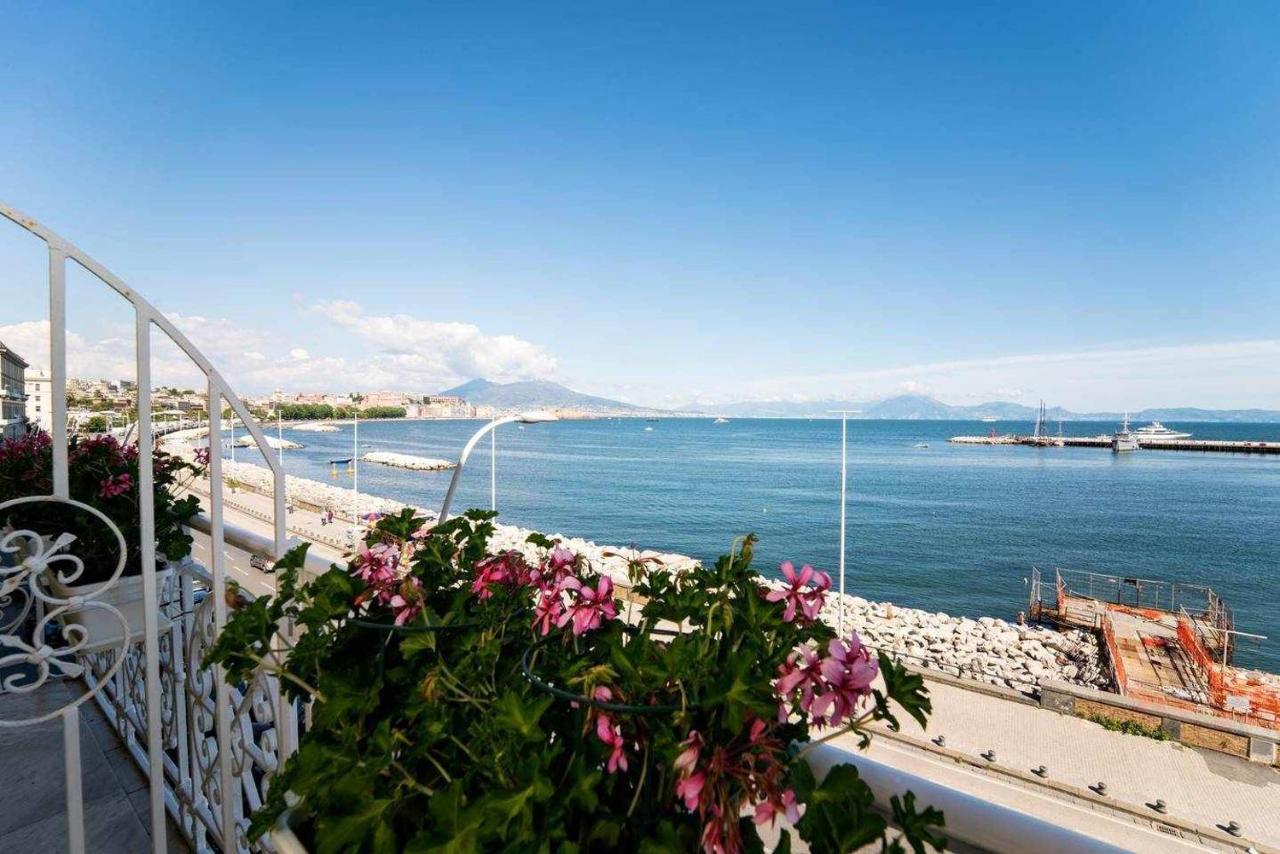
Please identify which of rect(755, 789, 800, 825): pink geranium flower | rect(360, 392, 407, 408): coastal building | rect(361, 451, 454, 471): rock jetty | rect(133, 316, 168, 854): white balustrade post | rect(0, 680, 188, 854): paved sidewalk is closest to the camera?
rect(755, 789, 800, 825): pink geranium flower

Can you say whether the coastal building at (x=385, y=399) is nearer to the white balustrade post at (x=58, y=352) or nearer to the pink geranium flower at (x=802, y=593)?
the white balustrade post at (x=58, y=352)

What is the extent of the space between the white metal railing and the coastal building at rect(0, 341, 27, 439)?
0.48 meters

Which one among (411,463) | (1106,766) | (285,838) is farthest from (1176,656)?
(411,463)

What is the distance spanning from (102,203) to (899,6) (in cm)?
2498

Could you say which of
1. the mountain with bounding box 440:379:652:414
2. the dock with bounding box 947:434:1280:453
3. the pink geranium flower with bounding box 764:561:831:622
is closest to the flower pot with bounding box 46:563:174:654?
the pink geranium flower with bounding box 764:561:831:622

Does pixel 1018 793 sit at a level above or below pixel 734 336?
below

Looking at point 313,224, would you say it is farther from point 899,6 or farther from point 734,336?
point 734,336

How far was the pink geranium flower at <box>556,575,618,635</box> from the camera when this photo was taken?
2.29ft

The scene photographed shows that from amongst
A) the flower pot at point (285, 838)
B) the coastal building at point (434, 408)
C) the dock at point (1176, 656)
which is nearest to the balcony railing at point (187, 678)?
the flower pot at point (285, 838)

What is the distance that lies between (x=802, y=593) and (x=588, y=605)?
0.25m

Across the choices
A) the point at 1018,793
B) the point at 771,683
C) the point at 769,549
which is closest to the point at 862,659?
the point at 771,683

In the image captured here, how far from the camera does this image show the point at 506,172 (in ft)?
78.5

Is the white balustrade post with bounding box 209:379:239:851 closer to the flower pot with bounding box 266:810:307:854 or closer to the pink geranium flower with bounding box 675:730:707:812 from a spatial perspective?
the flower pot with bounding box 266:810:307:854

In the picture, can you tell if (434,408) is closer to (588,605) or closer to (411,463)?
(411,463)
